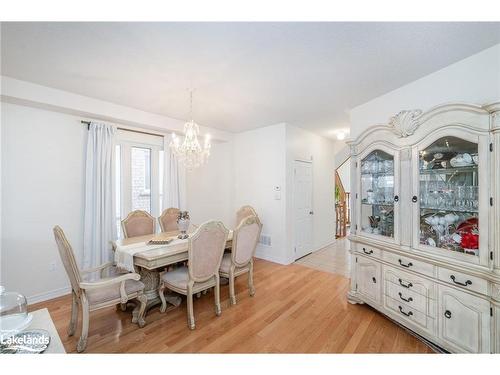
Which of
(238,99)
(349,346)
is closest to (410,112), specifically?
(238,99)

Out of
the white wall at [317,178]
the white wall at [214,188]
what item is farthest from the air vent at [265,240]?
the white wall at [214,188]

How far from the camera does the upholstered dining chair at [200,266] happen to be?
2141mm

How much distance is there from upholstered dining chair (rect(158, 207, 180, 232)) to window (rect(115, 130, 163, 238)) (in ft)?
1.49

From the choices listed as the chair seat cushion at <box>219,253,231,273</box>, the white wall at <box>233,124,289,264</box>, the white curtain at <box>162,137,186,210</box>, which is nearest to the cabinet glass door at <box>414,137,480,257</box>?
the chair seat cushion at <box>219,253,231,273</box>

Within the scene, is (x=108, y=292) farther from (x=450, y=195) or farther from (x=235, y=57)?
(x=450, y=195)

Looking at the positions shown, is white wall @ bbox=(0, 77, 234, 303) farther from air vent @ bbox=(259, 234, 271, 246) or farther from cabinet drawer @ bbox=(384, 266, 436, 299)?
cabinet drawer @ bbox=(384, 266, 436, 299)

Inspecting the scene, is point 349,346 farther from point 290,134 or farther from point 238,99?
point 290,134

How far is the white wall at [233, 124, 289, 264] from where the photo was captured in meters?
4.11

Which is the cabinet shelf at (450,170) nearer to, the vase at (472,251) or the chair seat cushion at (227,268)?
the vase at (472,251)

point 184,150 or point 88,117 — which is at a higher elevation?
point 88,117

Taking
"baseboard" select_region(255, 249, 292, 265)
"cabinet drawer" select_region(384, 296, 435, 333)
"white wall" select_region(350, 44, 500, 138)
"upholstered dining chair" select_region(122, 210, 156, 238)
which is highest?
"white wall" select_region(350, 44, 500, 138)
